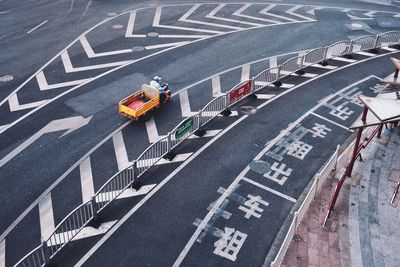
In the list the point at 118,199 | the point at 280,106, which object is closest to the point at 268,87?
the point at 280,106

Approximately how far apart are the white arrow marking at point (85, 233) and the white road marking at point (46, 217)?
0.46 meters

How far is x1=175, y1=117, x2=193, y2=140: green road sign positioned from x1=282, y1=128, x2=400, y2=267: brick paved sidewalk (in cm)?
601

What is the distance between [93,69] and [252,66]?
9.41m

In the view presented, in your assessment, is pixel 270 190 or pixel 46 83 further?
pixel 46 83

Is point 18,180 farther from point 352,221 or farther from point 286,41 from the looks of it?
point 286,41

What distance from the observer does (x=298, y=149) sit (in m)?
18.4

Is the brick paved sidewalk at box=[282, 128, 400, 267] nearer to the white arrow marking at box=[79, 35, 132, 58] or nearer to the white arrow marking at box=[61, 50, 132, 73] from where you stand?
the white arrow marking at box=[61, 50, 132, 73]

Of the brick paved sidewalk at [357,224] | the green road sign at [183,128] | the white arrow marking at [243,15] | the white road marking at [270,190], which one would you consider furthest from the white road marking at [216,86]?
Result: the white arrow marking at [243,15]

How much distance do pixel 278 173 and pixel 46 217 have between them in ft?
29.4

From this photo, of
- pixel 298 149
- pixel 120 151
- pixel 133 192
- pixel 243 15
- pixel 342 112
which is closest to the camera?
pixel 133 192

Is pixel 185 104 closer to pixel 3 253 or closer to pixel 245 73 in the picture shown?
pixel 245 73

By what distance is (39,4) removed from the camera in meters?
33.9

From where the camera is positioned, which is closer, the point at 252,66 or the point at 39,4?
the point at 252,66

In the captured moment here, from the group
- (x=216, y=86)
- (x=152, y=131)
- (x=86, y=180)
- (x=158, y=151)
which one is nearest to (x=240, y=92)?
(x=216, y=86)
